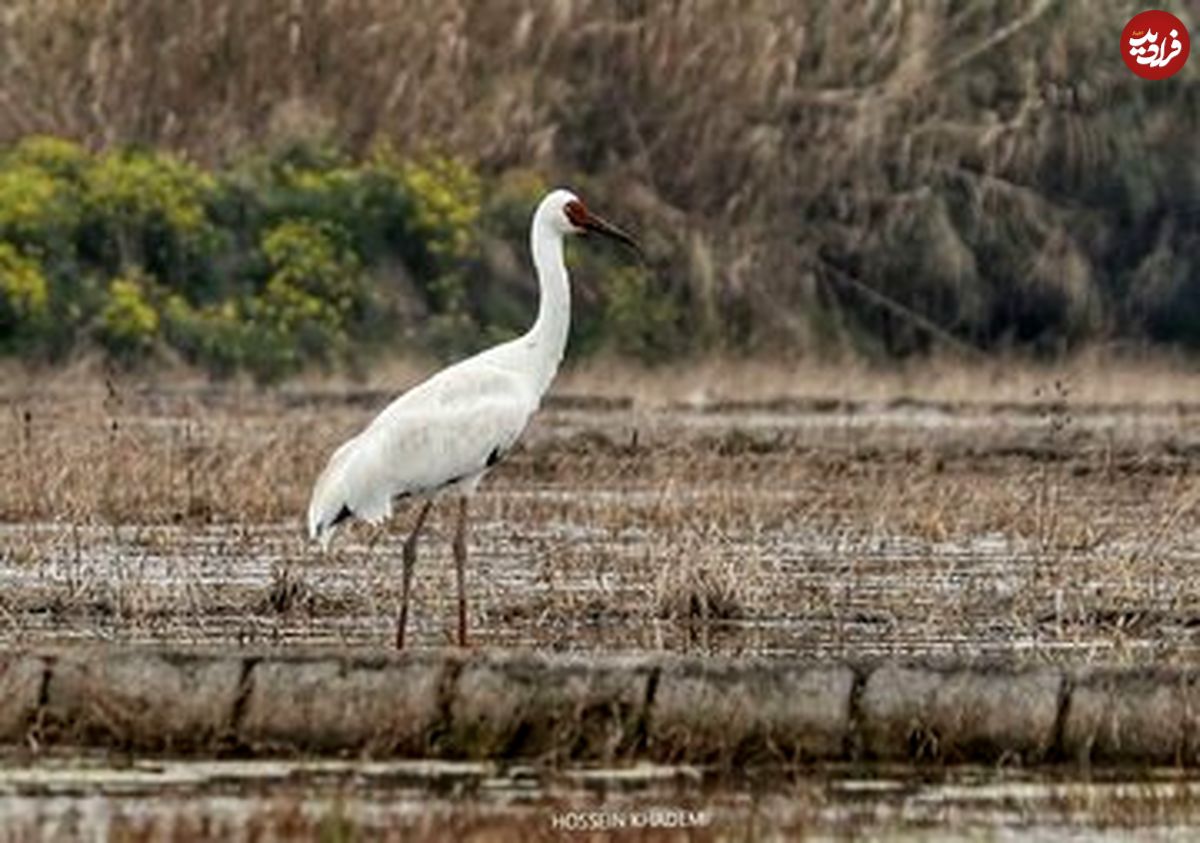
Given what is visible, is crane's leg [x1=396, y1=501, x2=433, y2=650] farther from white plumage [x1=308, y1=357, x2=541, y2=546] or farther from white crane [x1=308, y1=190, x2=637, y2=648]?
white plumage [x1=308, y1=357, x2=541, y2=546]

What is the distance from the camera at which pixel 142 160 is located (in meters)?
40.2

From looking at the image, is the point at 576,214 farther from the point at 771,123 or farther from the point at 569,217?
the point at 771,123

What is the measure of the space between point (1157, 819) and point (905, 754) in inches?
56.5

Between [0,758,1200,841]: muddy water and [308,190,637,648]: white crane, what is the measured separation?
11.6 feet

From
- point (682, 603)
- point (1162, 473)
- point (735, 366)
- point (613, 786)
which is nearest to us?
point (613, 786)

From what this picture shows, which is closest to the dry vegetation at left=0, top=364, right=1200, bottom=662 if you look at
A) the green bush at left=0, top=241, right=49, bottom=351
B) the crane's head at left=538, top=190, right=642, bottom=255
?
the green bush at left=0, top=241, right=49, bottom=351

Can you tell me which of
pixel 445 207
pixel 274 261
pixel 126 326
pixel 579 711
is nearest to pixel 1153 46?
pixel 445 207

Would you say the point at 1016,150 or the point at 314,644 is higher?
the point at 1016,150

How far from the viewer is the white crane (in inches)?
681

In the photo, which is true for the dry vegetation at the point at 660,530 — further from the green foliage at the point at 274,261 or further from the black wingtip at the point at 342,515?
the green foliage at the point at 274,261

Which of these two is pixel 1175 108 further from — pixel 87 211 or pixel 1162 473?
pixel 1162 473

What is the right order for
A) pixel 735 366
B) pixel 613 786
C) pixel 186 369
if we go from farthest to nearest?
1. pixel 735 366
2. pixel 186 369
3. pixel 613 786

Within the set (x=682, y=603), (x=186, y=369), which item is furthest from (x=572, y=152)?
(x=682, y=603)

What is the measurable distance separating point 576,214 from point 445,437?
1403 millimetres
